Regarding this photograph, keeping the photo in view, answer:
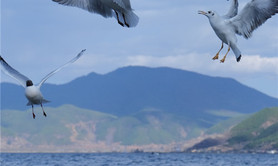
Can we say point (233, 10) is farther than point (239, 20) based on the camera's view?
Yes

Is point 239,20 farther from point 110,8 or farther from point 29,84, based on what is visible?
point 29,84

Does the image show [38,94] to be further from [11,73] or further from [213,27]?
[213,27]

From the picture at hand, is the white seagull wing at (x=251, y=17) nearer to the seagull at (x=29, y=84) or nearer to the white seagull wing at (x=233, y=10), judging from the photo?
the white seagull wing at (x=233, y=10)

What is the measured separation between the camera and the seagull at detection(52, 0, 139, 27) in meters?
13.0

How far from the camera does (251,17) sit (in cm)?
1315

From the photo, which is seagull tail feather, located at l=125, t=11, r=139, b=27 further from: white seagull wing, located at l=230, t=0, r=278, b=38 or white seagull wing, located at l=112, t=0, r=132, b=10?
white seagull wing, located at l=230, t=0, r=278, b=38

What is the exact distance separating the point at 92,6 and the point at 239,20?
3.39 m

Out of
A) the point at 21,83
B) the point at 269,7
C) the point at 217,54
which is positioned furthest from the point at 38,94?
the point at 269,7

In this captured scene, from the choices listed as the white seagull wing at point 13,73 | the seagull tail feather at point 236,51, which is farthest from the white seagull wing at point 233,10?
the white seagull wing at point 13,73

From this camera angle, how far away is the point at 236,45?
12234mm

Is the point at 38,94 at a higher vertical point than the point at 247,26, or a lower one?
lower

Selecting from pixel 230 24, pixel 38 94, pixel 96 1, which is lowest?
pixel 38 94

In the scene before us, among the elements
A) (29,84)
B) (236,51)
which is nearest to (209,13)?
(236,51)

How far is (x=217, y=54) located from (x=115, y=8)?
3120mm
